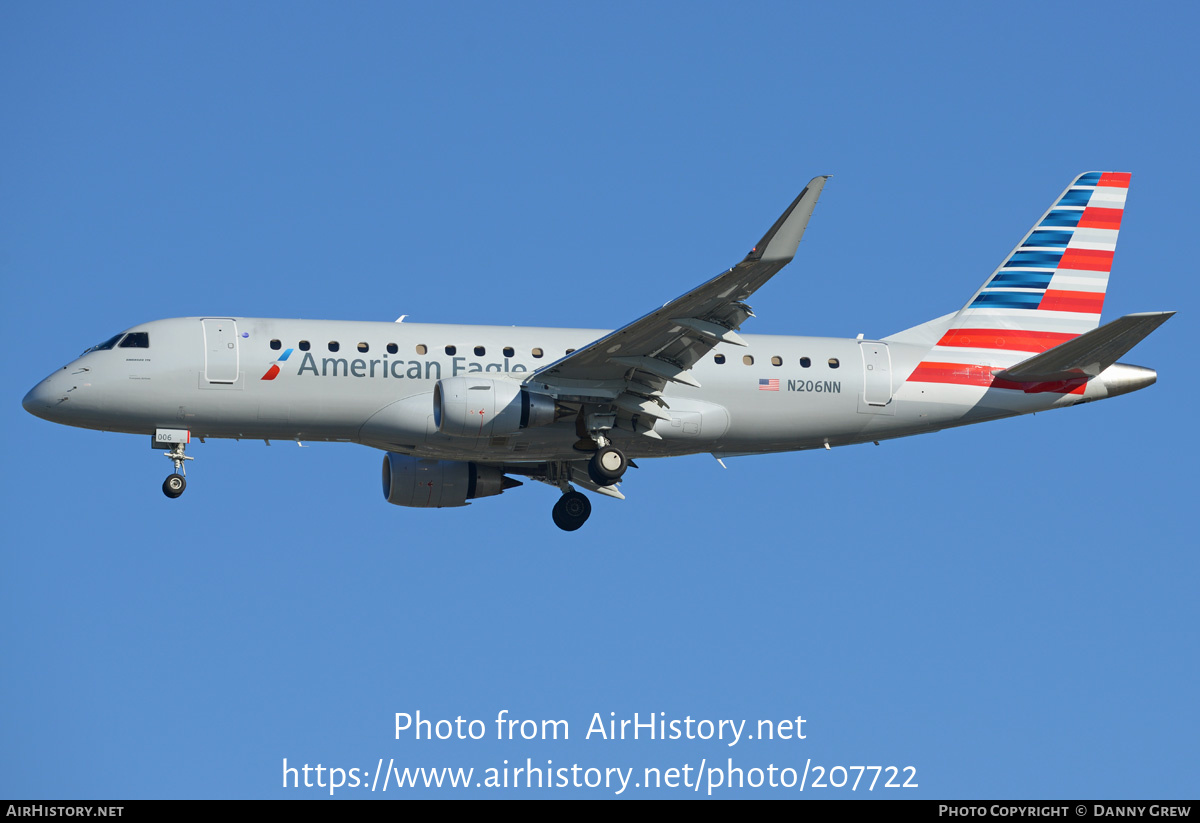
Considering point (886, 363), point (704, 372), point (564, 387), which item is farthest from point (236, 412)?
point (886, 363)

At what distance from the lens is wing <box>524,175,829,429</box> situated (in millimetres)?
29359

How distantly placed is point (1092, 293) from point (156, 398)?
2358 cm

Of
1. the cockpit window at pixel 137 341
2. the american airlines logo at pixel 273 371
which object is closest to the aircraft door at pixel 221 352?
the american airlines logo at pixel 273 371

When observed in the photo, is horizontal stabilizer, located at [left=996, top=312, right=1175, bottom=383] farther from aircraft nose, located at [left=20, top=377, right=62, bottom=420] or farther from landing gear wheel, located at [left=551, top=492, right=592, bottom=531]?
aircraft nose, located at [left=20, top=377, right=62, bottom=420]

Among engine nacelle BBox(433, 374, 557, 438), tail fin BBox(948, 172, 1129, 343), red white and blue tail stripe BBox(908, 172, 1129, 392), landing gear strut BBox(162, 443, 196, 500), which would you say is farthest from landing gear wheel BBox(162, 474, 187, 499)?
tail fin BBox(948, 172, 1129, 343)

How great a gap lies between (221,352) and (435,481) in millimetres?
7075

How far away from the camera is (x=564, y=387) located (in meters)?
34.4

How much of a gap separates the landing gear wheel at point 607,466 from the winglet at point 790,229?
7291 millimetres

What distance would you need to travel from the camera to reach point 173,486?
34344 mm

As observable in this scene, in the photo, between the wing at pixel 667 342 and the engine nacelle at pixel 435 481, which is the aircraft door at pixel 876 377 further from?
the engine nacelle at pixel 435 481

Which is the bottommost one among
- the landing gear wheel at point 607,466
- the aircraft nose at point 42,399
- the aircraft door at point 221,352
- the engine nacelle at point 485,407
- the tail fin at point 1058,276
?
the landing gear wheel at point 607,466

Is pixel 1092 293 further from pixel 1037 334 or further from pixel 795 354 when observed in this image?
pixel 795 354

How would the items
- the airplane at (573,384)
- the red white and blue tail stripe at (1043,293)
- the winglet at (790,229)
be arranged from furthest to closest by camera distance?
the red white and blue tail stripe at (1043,293)
the airplane at (573,384)
the winglet at (790,229)

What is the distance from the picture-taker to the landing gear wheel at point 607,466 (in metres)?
34.9
